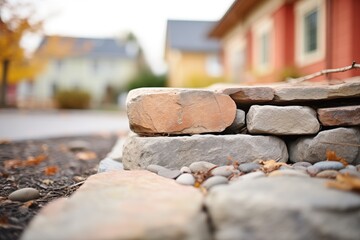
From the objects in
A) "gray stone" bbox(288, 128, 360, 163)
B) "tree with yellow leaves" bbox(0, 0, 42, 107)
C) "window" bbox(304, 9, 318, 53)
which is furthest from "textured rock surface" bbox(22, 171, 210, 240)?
"tree with yellow leaves" bbox(0, 0, 42, 107)

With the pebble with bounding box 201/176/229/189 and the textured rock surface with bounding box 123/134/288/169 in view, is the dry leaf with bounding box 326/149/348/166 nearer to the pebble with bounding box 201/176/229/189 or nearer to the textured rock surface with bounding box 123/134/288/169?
the textured rock surface with bounding box 123/134/288/169

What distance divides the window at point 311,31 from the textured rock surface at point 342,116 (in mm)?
4893

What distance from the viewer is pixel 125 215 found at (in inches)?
56.4

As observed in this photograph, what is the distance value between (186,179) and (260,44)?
8371mm

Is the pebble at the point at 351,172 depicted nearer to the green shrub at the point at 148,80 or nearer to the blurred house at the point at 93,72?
the green shrub at the point at 148,80

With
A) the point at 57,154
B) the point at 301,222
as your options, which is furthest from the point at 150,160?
the point at 57,154

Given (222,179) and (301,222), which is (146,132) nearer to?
(222,179)

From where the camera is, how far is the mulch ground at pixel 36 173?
6.68 ft

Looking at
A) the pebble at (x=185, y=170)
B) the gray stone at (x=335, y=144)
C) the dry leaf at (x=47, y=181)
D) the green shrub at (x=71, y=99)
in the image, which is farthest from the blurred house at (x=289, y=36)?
the green shrub at (x=71, y=99)

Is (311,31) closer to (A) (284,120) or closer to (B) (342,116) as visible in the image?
(B) (342,116)

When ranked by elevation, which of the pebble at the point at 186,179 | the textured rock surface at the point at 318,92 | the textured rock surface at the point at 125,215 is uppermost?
the textured rock surface at the point at 318,92

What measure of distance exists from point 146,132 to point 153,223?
1267 mm

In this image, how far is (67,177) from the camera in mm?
3207

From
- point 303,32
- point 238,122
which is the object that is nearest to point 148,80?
point 303,32
